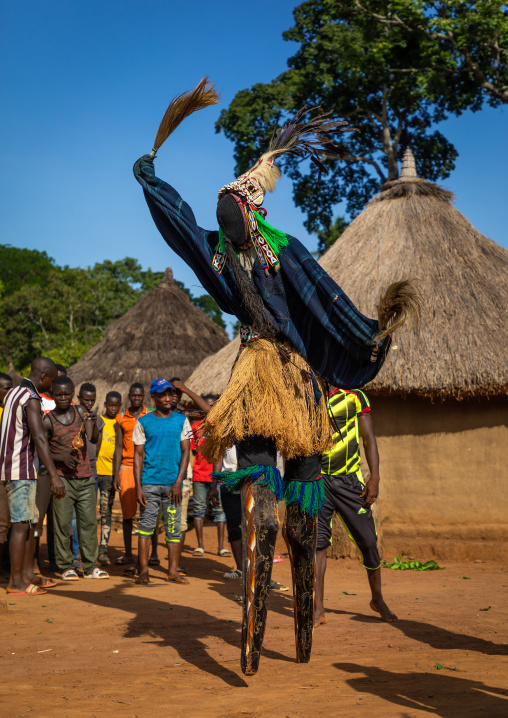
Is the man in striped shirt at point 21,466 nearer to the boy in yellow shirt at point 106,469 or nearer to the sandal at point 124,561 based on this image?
the sandal at point 124,561

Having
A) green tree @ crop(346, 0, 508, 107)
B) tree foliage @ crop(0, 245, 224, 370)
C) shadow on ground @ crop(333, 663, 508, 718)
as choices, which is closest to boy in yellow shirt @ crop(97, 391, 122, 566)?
shadow on ground @ crop(333, 663, 508, 718)

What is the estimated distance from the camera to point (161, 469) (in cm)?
728

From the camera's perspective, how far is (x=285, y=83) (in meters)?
22.2

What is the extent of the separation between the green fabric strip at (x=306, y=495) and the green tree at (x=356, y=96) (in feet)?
54.7

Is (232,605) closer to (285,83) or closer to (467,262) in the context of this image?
(467,262)

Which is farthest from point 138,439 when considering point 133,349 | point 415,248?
point 133,349

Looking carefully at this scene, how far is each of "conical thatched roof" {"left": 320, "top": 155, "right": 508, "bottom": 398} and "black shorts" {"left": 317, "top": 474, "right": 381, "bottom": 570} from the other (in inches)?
115

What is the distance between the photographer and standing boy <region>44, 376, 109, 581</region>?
7.41 m

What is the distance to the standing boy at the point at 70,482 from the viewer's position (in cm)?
741

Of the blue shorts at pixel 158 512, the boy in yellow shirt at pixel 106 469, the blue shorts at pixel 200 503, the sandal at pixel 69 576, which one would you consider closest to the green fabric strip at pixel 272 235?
the blue shorts at pixel 158 512

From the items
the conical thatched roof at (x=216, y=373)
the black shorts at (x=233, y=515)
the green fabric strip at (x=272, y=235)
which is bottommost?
the black shorts at (x=233, y=515)

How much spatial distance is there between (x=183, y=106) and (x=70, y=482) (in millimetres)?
4796

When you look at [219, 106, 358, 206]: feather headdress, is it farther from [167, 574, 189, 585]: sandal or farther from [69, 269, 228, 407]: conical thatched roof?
[69, 269, 228, 407]: conical thatched roof

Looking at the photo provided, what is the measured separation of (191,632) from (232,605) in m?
1.29
